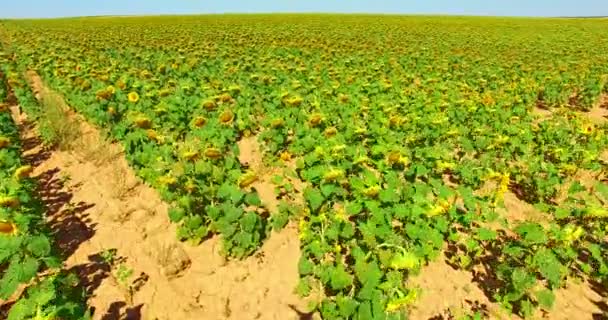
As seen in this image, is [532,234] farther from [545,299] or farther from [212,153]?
[212,153]

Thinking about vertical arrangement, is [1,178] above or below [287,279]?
above

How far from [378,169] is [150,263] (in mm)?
2762

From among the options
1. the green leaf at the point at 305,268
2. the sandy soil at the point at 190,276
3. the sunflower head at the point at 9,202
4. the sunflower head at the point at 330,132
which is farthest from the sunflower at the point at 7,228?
the sunflower head at the point at 330,132

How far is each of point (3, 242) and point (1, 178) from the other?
1.65m

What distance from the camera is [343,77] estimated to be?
13094 mm

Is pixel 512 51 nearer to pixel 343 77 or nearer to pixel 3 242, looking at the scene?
pixel 343 77

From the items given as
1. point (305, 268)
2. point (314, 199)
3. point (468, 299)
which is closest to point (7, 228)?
point (305, 268)

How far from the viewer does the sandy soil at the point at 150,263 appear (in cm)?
438

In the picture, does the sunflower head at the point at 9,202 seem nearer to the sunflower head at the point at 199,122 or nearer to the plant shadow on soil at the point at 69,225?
the plant shadow on soil at the point at 69,225

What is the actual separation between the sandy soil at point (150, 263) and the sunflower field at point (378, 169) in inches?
9.8

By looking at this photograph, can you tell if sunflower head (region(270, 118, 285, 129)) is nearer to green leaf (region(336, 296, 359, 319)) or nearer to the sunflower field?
the sunflower field

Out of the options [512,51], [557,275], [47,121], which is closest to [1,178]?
[47,121]

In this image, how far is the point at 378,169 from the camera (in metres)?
5.73

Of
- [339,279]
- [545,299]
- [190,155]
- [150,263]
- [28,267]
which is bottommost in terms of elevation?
[150,263]
